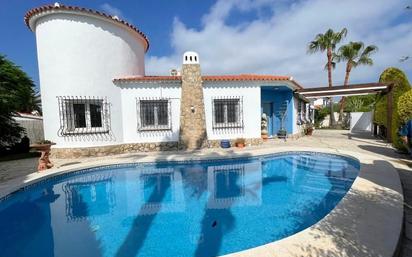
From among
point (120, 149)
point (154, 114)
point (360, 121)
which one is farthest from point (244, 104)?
point (360, 121)

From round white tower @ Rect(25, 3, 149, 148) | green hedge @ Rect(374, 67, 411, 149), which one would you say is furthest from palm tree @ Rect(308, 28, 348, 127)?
round white tower @ Rect(25, 3, 149, 148)

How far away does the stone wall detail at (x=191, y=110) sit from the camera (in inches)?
538

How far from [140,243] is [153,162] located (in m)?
6.79

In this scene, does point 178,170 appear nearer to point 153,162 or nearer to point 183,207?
point 153,162

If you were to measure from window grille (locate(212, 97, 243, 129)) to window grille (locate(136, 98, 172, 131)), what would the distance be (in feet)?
10.0

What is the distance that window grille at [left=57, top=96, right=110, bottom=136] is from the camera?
12.2 metres

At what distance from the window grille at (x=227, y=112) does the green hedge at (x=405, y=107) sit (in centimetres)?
808

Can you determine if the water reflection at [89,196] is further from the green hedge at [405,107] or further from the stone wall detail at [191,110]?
the green hedge at [405,107]

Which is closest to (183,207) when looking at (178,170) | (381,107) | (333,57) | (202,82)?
(178,170)

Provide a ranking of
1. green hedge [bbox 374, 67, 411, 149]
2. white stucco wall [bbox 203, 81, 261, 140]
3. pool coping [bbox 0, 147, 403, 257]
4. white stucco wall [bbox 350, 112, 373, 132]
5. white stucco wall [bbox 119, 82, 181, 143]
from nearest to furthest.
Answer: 1. pool coping [bbox 0, 147, 403, 257]
2. green hedge [bbox 374, 67, 411, 149]
3. white stucco wall [bbox 119, 82, 181, 143]
4. white stucco wall [bbox 203, 81, 261, 140]
5. white stucco wall [bbox 350, 112, 373, 132]

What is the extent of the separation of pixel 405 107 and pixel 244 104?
8.08 metres

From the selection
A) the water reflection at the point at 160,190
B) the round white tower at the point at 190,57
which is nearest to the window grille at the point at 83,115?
the water reflection at the point at 160,190

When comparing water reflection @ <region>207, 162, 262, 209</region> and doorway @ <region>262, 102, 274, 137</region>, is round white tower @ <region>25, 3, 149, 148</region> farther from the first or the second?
doorway @ <region>262, 102, 274, 137</region>

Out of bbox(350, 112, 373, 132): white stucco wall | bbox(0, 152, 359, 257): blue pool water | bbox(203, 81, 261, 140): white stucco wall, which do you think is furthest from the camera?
bbox(350, 112, 373, 132): white stucco wall
